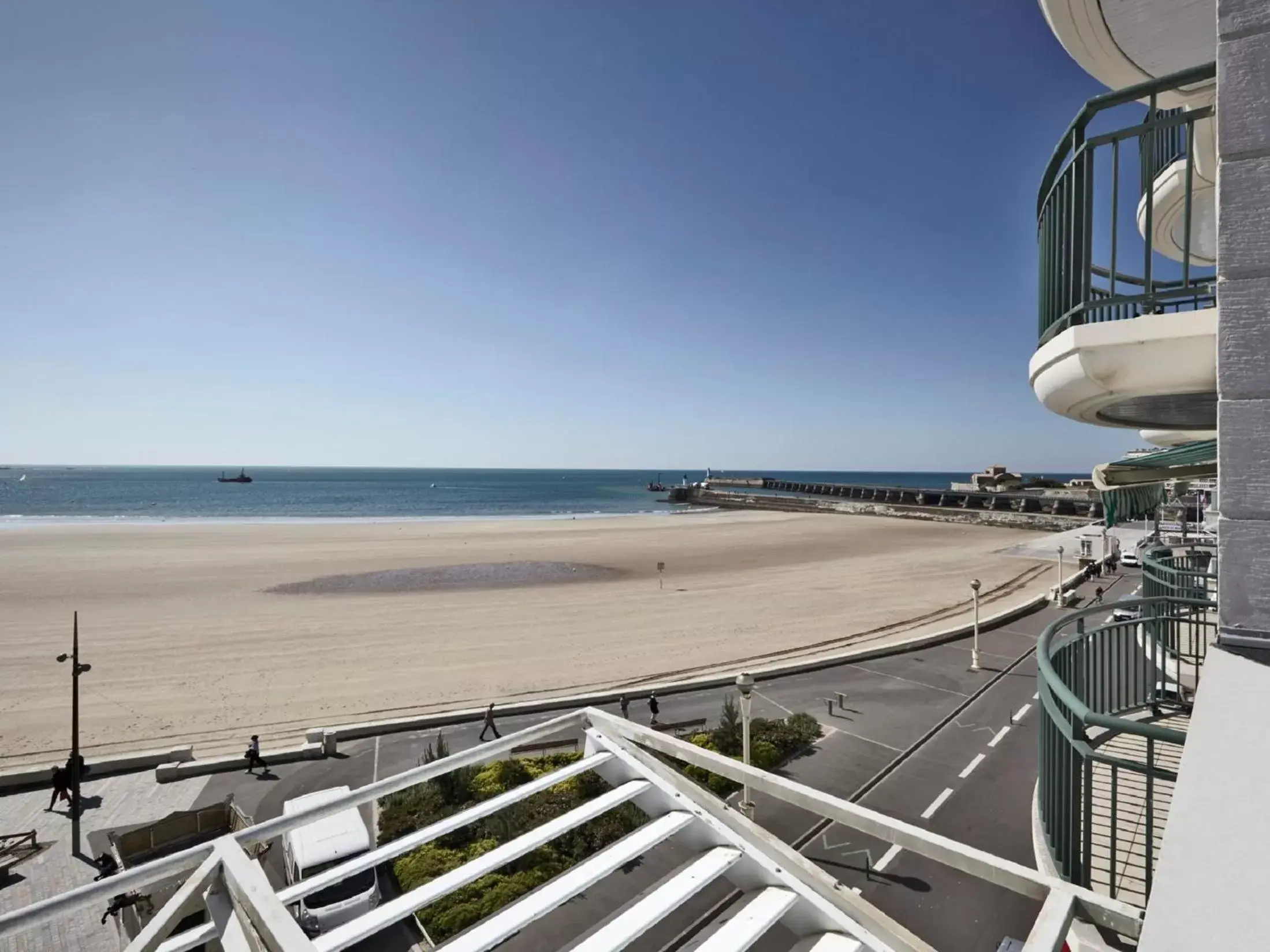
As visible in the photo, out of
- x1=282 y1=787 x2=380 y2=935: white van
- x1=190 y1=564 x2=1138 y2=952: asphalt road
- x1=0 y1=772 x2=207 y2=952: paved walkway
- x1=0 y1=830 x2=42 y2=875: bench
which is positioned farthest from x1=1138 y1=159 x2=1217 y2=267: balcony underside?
x1=0 y1=830 x2=42 y2=875: bench

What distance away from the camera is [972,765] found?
12289mm

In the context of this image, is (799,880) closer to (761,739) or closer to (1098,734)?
(1098,734)

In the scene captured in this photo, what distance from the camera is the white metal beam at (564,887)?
238cm

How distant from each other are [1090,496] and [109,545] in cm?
11114

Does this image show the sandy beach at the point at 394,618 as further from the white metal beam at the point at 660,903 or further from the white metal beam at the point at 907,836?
the white metal beam at the point at 660,903

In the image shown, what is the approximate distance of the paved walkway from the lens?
27.0 ft

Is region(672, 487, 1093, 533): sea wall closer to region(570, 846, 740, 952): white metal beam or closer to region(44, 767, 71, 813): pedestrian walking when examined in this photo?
region(570, 846, 740, 952): white metal beam

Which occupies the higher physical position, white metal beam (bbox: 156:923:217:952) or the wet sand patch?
white metal beam (bbox: 156:923:217:952)

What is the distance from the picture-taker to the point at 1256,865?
1672 mm

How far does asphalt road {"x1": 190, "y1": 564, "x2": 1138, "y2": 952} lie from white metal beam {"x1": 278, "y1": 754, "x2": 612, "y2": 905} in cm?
192

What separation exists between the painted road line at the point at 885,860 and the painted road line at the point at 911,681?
793 centimetres

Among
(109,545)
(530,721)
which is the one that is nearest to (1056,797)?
(530,721)

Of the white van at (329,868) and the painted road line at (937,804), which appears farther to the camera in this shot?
the painted road line at (937,804)

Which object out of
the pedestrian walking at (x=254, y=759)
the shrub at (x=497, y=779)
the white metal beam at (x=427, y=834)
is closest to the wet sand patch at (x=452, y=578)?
the pedestrian walking at (x=254, y=759)
